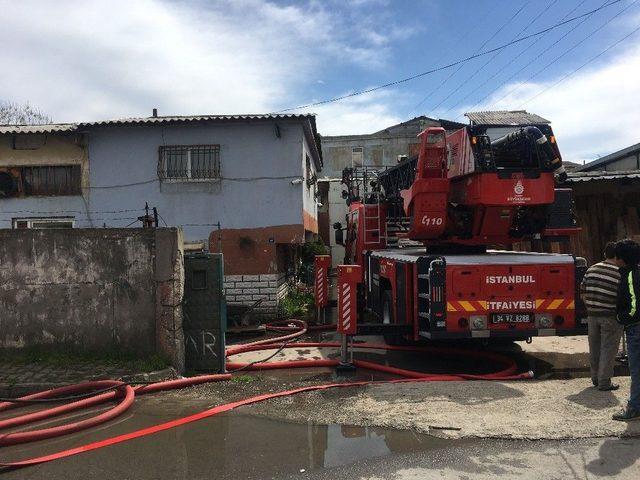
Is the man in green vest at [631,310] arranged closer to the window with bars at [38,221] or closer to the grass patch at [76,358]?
the grass patch at [76,358]

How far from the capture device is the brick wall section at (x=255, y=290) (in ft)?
39.2

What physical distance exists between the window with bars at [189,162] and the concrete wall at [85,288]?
5.63 meters

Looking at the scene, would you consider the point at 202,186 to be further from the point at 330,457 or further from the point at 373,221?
the point at 330,457

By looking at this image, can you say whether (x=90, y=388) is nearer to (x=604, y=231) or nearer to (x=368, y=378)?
(x=368, y=378)

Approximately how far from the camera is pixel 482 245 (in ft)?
27.6

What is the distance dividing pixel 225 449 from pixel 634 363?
12.5 ft

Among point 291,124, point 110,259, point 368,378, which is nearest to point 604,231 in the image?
point 291,124

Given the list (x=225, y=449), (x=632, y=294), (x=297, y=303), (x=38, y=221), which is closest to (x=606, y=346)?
(x=632, y=294)

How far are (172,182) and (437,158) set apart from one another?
22.1 ft

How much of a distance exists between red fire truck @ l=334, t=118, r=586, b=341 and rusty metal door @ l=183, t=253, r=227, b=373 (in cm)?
199

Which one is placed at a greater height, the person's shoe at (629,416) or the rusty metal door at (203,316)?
the rusty metal door at (203,316)

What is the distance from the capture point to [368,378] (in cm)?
694

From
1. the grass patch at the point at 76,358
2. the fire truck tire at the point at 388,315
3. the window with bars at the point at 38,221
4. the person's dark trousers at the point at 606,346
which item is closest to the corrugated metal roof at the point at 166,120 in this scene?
the window with bars at the point at 38,221

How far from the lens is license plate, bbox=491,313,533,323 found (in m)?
6.71
